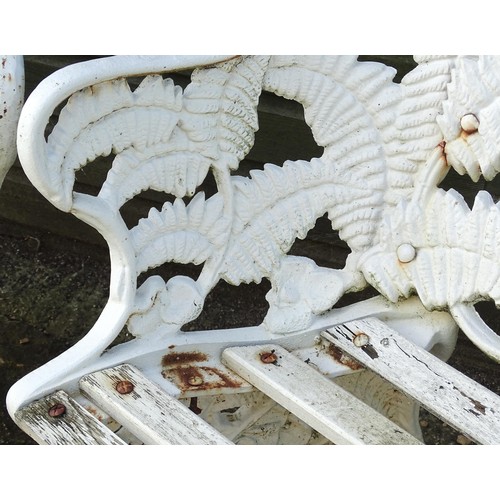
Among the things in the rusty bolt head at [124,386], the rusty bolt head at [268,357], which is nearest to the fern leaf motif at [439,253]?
the rusty bolt head at [268,357]

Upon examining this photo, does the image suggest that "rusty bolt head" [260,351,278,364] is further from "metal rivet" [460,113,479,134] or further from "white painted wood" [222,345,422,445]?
"metal rivet" [460,113,479,134]

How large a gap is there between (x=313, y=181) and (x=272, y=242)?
132 mm

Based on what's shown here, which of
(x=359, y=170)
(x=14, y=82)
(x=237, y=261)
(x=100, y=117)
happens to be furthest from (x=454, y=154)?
(x=14, y=82)

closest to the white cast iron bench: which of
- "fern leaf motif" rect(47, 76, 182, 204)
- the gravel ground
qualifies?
"fern leaf motif" rect(47, 76, 182, 204)

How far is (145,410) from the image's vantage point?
1363 millimetres

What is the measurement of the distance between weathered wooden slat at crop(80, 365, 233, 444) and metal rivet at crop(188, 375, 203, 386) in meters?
0.08

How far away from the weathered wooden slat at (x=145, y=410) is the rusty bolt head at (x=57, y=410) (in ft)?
0.19

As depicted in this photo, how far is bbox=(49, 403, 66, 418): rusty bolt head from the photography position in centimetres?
135

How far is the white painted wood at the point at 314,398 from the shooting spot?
1.36 metres

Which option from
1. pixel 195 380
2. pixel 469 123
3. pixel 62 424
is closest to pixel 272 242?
pixel 195 380

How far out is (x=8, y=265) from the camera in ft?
10.1

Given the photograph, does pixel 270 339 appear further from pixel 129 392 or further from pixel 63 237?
pixel 63 237

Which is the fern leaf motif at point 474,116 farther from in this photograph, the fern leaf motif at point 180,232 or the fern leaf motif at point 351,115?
the fern leaf motif at point 180,232

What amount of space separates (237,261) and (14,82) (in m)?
0.50
